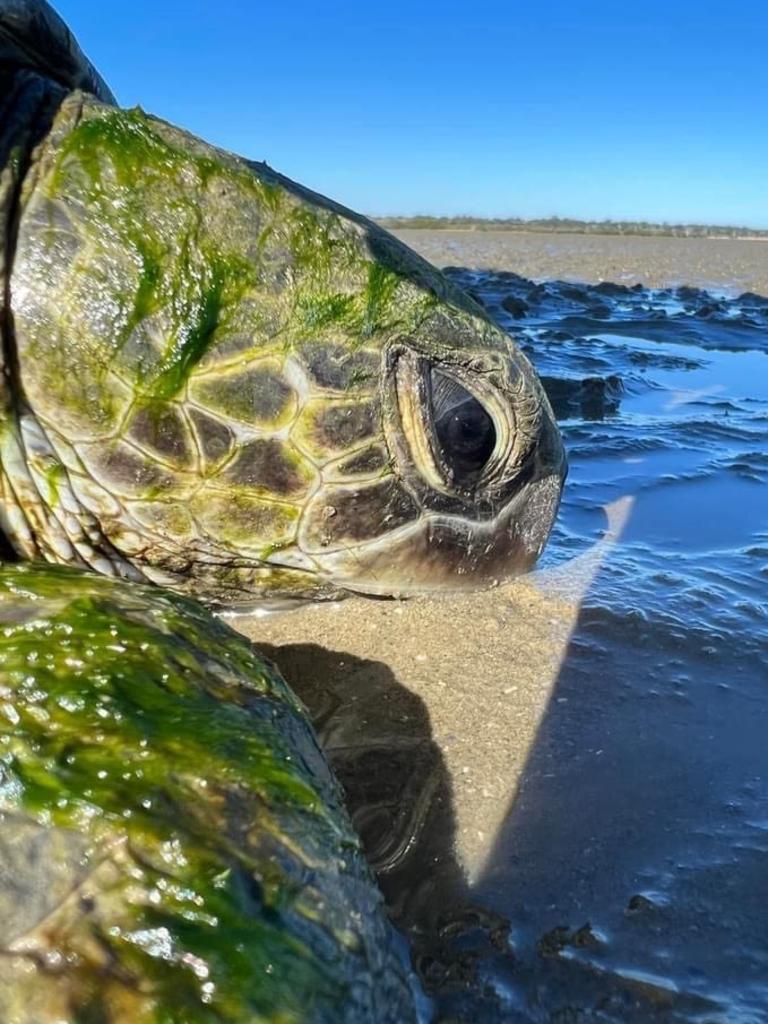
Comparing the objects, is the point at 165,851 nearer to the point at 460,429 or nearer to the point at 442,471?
the point at 442,471

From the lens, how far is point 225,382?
6.85 feet

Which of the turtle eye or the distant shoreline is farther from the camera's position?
the distant shoreline

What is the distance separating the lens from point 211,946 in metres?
1.02

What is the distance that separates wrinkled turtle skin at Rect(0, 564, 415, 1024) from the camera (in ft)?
3.18

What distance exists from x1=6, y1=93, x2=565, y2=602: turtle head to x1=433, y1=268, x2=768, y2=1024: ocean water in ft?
1.93

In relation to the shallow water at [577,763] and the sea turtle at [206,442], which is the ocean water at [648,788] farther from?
the sea turtle at [206,442]

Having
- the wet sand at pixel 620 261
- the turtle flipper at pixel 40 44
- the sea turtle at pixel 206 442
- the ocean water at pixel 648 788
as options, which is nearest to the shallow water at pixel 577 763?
the ocean water at pixel 648 788

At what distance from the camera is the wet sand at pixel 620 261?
16.6 m

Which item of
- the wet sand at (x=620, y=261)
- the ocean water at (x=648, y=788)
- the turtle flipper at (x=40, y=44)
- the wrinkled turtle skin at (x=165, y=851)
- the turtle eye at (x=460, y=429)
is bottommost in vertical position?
the ocean water at (x=648, y=788)

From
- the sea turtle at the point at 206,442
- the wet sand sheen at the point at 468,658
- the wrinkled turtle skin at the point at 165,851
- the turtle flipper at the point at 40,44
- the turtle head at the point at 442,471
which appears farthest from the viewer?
the turtle flipper at the point at 40,44

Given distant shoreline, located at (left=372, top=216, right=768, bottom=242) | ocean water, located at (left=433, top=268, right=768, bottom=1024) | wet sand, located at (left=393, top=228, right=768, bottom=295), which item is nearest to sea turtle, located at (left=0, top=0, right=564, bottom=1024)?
ocean water, located at (left=433, top=268, right=768, bottom=1024)

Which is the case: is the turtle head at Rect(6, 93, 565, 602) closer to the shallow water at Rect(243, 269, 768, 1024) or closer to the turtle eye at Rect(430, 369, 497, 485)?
the turtle eye at Rect(430, 369, 497, 485)

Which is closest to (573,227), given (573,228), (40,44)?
(573,228)

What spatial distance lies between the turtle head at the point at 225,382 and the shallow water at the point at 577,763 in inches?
11.5
